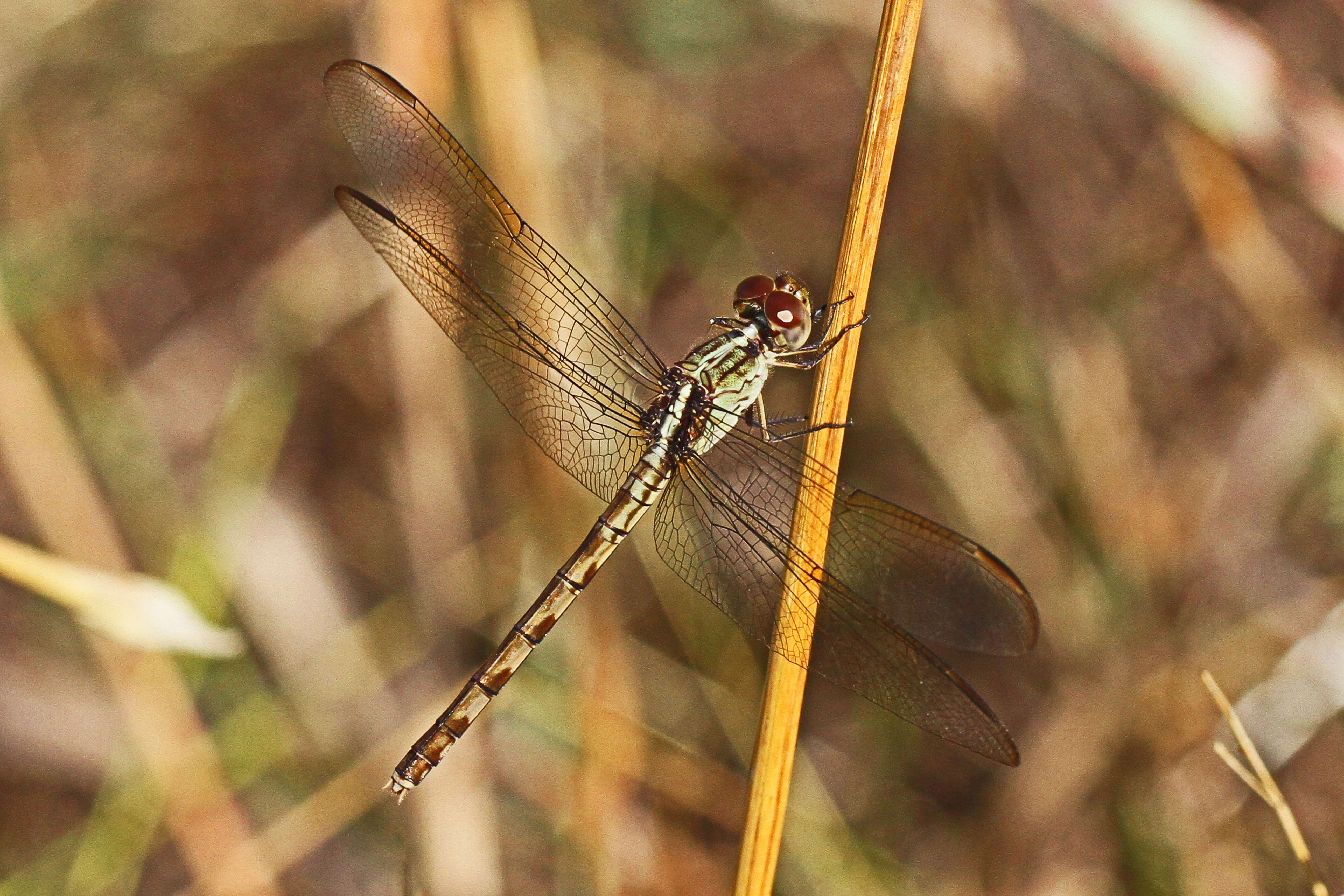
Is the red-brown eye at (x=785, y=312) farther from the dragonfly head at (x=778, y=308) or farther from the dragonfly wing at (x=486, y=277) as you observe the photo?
the dragonfly wing at (x=486, y=277)

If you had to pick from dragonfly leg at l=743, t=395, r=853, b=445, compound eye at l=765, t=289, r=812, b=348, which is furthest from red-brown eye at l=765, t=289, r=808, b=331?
dragonfly leg at l=743, t=395, r=853, b=445

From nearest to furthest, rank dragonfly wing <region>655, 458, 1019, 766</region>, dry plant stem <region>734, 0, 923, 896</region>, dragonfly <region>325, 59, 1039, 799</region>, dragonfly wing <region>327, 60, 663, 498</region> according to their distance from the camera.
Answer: dry plant stem <region>734, 0, 923, 896</region> → dragonfly wing <region>655, 458, 1019, 766</region> → dragonfly <region>325, 59, 1039, 799</region> → dragonfly wing <region>327, 60, 663, 498</region>

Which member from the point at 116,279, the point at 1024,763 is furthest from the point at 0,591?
the point at 1024,763

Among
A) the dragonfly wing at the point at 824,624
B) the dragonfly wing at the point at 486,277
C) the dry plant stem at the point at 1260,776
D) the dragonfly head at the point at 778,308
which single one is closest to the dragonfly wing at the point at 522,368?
the dragonfly wing at the point at 486,277

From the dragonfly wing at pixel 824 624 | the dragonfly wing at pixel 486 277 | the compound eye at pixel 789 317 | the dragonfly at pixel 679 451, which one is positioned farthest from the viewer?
the compound eye at pixel 789 317

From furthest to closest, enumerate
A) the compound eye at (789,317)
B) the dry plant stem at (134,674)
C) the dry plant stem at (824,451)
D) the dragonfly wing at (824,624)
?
the dry plant stem at (134,674) → the compound eye at (789,317) → the dragonfly wing at (824,624) → the dry plant stem at (824,451)

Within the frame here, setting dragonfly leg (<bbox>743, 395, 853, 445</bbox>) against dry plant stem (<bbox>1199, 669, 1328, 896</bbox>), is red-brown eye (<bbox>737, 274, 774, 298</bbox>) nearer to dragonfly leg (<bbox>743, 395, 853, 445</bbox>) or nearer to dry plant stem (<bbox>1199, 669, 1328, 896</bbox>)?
dragonfly leg (<bbox>743, 395, 853, 445</bbox>)

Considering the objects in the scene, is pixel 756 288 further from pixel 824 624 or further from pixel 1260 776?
pixel 1260 776
